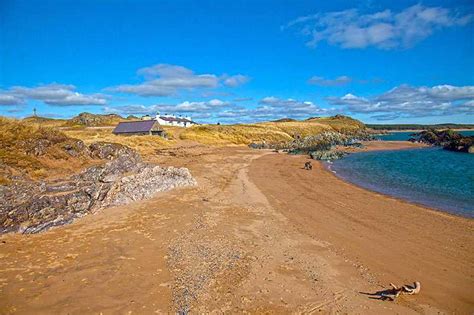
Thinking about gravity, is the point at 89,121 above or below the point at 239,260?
above

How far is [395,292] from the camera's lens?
9367 millimetres

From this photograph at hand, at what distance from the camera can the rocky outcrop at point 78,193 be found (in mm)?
14672

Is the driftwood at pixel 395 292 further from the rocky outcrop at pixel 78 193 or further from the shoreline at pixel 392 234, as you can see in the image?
the rocky outcrop at pixel 78 193

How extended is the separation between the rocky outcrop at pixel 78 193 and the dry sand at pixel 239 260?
0.81 metres

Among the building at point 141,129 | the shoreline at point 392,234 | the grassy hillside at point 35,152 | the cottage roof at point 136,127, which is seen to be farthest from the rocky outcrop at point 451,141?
the grassy hillside at point 35,152

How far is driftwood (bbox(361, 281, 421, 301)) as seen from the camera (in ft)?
30.2

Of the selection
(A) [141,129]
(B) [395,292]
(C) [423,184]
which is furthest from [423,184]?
(A) [141,129]

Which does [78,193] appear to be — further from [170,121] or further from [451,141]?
[170,121]

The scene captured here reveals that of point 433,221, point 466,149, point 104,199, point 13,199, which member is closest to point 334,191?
point 433,221

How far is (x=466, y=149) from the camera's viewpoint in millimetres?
62250

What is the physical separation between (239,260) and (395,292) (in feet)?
17.0

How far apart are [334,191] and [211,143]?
46210mm

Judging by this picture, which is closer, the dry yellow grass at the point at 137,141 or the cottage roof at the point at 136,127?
the dry yellow grass at the point at 137,141

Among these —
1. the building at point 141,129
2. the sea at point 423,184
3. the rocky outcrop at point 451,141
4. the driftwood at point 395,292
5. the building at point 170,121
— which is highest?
the building at point 170,121
